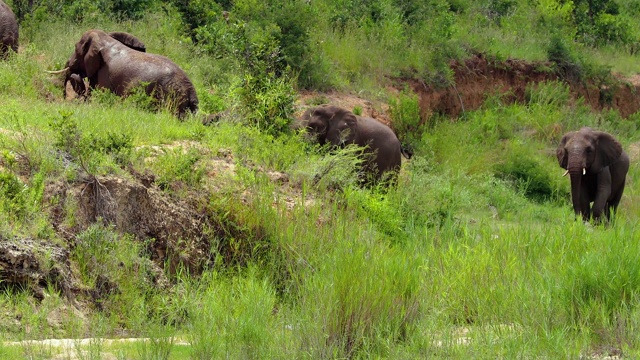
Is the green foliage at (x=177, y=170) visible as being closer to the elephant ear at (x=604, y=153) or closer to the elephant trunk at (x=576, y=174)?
the elephant trunk at (x=576, y=174)

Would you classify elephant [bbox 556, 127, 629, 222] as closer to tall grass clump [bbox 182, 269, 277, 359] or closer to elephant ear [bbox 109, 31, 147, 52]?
elephant ear [bbox 109, 31, 147, 52]

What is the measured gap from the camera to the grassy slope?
7188 millimetres

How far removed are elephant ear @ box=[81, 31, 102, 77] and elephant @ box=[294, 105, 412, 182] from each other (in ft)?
9.39

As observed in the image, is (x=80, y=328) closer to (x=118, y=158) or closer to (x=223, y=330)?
(x=223, y=330)

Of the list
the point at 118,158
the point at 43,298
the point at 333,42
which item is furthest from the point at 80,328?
the point at 333,42

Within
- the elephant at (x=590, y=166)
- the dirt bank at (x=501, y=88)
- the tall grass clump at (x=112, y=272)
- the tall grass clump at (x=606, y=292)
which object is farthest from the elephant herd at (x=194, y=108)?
the dirt bank at (x=501, y=88)

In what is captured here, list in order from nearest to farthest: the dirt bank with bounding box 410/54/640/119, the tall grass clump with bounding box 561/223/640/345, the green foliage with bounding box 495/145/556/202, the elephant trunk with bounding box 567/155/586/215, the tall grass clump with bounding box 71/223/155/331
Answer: the tall grass clump with bounding box 561/223/640/345
the tall grass clump with bounding box 71/223/155/331
the elephant trunk with bounding box 567/155/586/215
the green foliage with bounding box 495/145/556/202
the dirt bank with bounding box 410/54/640/119

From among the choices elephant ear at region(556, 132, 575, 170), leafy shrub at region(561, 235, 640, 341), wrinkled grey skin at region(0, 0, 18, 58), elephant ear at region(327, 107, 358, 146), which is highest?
leafy shrub at region(561, 235, 640, 341)

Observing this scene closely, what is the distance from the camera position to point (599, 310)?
26.3 ft

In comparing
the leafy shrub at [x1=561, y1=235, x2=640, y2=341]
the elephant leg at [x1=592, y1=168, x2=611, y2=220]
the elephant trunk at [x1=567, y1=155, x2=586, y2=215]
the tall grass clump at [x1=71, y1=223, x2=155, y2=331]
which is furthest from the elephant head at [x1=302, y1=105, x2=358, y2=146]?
the leafy shrub at [x1=561, y1=235, x2=640, y2=341]

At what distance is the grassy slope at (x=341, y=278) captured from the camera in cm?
719

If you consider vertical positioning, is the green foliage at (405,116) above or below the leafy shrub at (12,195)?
below

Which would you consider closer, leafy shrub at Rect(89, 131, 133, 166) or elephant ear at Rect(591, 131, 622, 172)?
leafy shrub at Rect(89, 131, 133, 166)

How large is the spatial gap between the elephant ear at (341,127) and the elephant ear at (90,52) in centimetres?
327
